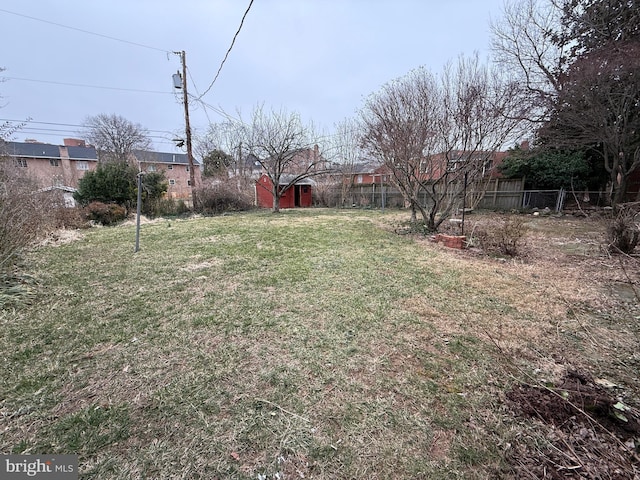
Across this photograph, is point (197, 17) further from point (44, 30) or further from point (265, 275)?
point (44, 30)

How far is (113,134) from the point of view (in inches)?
934

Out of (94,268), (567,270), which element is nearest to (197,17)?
(94,268)

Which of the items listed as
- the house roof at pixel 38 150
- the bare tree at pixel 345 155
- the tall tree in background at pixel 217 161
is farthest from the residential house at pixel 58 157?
the bare tree at pixel 345 155

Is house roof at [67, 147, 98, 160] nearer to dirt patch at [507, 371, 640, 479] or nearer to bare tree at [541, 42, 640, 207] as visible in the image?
dirt patch at [507, 371, 640, 479]

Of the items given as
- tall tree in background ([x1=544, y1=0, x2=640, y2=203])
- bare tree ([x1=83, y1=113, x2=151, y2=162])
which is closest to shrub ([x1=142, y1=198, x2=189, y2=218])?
bare tree ([x1=83, y1=113, x2=151, y2=162])

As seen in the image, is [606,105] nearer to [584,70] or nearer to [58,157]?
[584,70]

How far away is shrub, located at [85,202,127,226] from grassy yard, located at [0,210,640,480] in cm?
674

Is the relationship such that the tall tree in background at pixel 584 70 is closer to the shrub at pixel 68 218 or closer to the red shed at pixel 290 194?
the red shed at pixel 290 194

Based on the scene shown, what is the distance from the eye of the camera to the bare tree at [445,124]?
6113mm

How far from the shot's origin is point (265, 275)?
3.87 meters

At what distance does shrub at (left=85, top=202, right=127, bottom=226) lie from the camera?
945 cm
